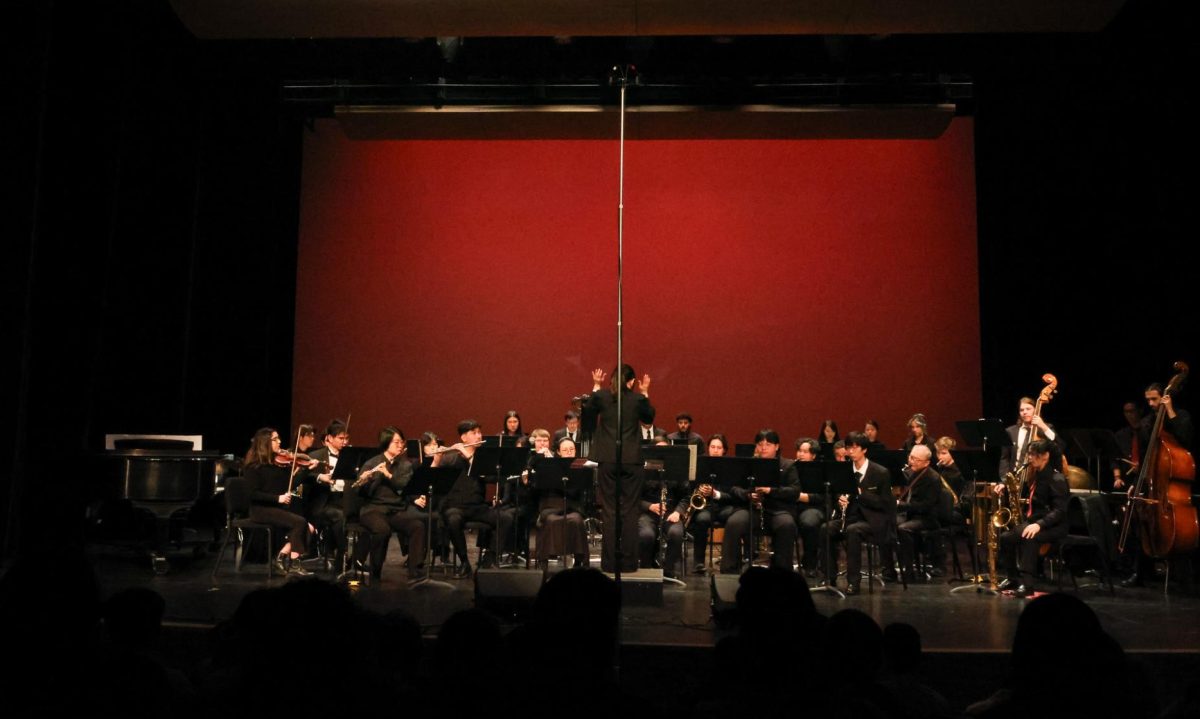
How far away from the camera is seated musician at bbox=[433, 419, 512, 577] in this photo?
28.5 feet

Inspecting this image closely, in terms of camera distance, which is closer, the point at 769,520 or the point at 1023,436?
the point at 769,520

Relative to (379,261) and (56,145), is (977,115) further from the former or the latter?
(56,145)

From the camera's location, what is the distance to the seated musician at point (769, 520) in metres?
8.55

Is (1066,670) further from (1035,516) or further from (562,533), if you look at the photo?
(562,533)

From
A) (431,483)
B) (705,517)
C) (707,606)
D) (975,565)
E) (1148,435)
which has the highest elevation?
(1148,435)

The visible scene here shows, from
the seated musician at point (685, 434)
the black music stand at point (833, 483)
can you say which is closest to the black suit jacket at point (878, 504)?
the black music stand at point (833, 483)

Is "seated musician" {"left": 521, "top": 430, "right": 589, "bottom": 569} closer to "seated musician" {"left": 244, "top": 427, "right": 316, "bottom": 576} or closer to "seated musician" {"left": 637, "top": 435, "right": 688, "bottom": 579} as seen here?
"seated musician" {"left": 637, "top": 435, "right": 688, "bottom": 579}

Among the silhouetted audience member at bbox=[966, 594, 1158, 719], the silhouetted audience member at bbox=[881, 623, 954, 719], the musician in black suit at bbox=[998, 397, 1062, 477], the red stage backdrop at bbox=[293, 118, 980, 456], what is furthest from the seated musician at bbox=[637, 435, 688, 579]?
the silhouetted audience member at bbox=[966, 594, 1158, 719]

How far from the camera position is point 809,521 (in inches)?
344

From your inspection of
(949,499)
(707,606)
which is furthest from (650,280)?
(707,606)

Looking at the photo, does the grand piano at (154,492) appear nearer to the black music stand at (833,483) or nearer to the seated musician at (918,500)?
the black music stand at (833,483)

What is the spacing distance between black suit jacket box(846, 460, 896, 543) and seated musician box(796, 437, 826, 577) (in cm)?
44

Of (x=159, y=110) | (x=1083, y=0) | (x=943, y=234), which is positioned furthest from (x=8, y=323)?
A: (x=943, y=234)

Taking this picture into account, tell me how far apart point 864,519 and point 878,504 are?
26 cm
